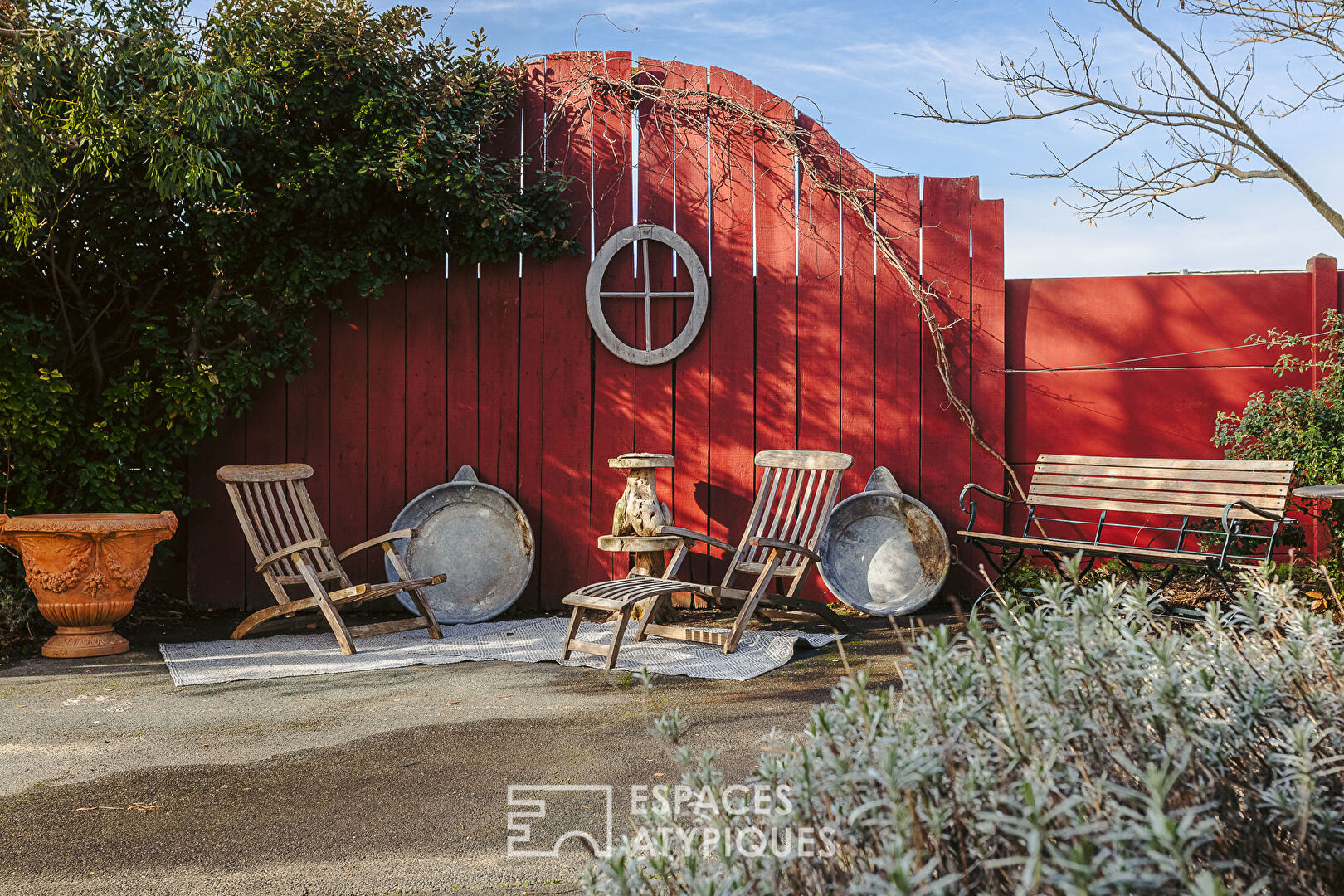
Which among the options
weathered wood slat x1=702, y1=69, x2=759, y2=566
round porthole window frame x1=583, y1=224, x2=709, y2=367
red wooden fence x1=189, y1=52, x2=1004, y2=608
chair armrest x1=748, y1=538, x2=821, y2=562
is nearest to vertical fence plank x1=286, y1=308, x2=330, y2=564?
→ red wooden fence x1=189, y1=52, x2=1004, y2=608

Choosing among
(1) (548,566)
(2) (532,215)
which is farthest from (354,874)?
(2) (532,215)

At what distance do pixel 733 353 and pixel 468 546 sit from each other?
1916 millimetres

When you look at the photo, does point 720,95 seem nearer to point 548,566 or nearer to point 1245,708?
point 548,566

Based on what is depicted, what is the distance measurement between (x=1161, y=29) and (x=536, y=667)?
507cm

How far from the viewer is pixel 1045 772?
831 millimetres

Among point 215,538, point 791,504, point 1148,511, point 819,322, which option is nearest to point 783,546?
point 791,504

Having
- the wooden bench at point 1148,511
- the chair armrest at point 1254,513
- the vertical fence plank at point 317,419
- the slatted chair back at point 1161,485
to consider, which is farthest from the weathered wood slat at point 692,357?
the chair armrest at point 1254,513

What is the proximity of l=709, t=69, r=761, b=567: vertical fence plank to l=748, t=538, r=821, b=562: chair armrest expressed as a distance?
1018 millimetres

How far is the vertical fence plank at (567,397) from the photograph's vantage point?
5.43 metres

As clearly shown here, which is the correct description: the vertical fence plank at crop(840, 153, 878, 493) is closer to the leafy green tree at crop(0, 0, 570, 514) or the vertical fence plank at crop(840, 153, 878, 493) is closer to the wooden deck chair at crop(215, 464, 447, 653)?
the leafy green tree at crop(0, 0, 570, 514)

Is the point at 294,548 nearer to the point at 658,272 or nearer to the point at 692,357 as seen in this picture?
the point at 692,357

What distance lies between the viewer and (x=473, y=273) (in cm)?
547

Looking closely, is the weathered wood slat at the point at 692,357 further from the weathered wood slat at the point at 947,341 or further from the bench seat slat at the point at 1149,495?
the bench seat slat at the point at 1149,495

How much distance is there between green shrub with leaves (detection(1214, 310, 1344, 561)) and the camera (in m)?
4.56
